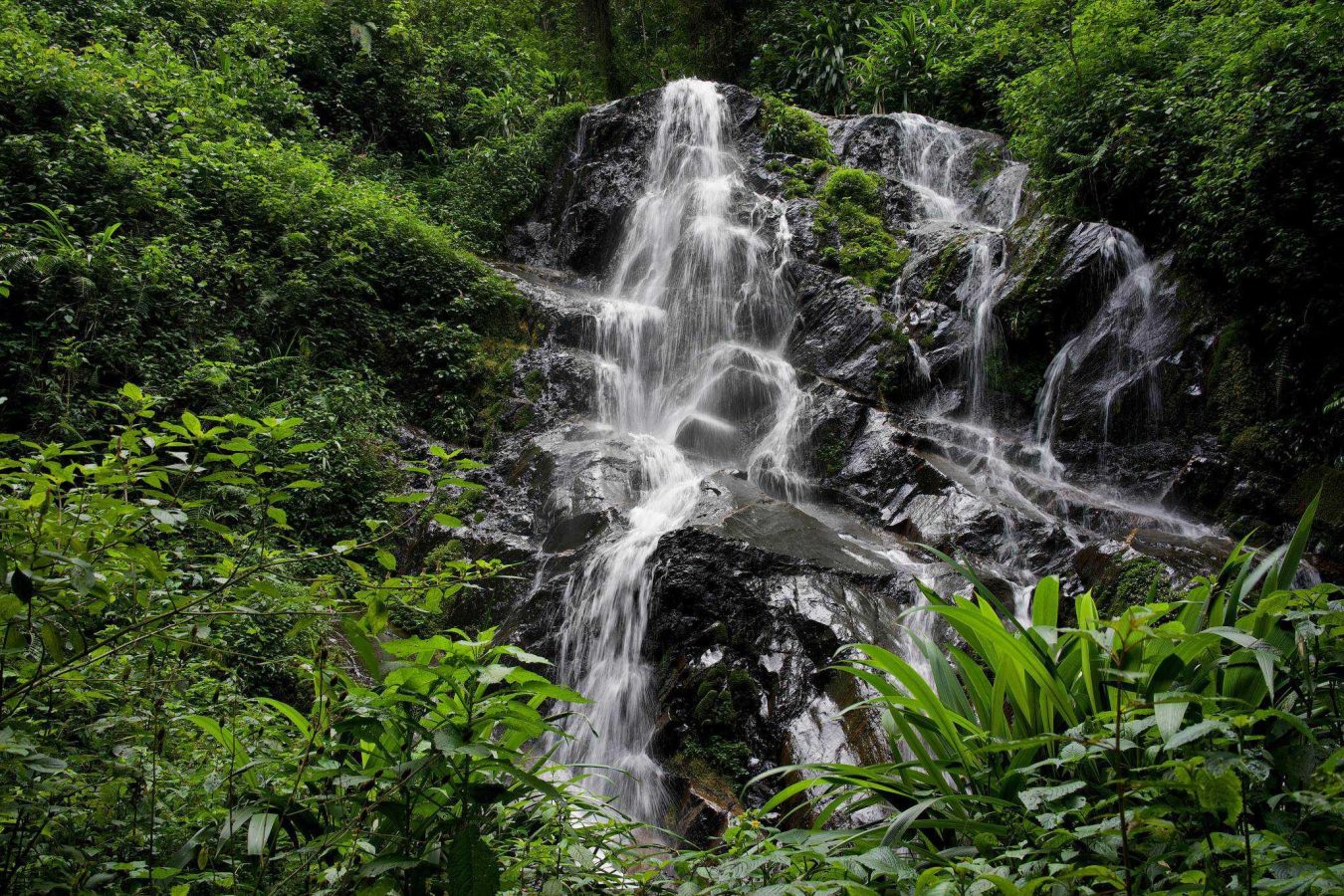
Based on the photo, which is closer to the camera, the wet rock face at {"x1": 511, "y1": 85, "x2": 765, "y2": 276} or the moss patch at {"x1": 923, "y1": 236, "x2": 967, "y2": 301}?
the moss patch at {"x1": 923, "y1": 236, "x2": 967, "y2": 301}

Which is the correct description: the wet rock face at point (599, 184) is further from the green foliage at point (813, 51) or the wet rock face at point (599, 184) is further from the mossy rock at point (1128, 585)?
the mossy rock at point (1128, 585)

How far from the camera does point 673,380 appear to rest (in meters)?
10.0

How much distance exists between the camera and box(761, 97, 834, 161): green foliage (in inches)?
502

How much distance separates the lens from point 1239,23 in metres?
7.21

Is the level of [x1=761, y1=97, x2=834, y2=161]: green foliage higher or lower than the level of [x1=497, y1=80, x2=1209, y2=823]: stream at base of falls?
higher

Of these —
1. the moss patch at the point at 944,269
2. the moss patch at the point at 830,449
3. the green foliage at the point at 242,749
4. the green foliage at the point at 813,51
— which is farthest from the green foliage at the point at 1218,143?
the green foliage at the point at 242,749

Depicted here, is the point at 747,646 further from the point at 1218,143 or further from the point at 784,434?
the point at 1218,143

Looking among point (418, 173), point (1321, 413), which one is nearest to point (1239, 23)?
point (1321, 413)

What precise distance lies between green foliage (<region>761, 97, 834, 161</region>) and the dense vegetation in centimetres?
10

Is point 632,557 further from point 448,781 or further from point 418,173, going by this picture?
point 418,173

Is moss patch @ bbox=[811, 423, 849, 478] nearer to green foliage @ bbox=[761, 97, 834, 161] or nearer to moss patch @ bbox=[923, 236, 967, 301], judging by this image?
moss patch @ bbox=[923, 236, 967, 301]

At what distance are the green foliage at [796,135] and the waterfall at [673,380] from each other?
0.83 m

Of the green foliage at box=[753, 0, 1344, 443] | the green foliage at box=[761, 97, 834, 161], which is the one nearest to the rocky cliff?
the green foliage at box=[753, 0, 1344, 443]

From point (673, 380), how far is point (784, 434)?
82.9 inches
